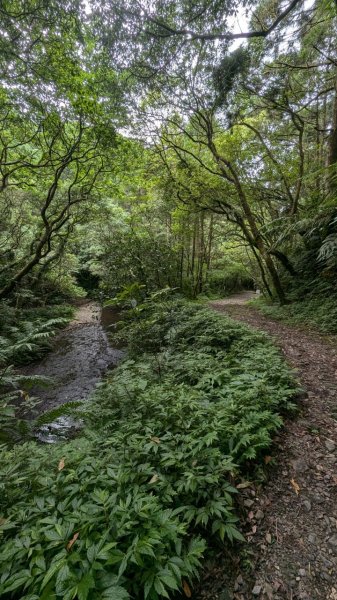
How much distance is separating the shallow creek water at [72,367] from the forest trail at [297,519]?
9.76 ft

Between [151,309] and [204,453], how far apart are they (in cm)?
571

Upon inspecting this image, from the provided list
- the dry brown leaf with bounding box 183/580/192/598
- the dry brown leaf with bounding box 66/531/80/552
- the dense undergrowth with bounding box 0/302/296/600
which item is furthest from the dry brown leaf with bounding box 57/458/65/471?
the dry brown leaf with bounding box 183/580/192/598

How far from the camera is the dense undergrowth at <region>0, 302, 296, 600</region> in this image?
1.46 meters

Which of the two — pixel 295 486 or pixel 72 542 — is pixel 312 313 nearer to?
pixel 295 486

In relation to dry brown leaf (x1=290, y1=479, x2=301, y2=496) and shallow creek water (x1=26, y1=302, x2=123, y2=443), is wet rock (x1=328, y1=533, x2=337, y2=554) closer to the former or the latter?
dry brown leaf (x1=290, y1=479, x2=301, y2=496)

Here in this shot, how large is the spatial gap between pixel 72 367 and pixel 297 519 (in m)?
5.85

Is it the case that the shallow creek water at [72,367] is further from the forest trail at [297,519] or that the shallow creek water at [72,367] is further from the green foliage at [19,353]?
the forest trail at [297,519]

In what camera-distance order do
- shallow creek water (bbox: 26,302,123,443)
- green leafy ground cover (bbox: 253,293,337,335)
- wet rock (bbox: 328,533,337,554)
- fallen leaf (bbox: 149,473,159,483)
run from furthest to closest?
green leafy ground cover (bbox: 253,293,337,335), shallow creek water (bbox: 26,302,123,443), fallen leaf (bbox: 149,473,159,483), wet rock (bbox: 328,533,337,554)

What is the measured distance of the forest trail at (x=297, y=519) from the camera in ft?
5.59

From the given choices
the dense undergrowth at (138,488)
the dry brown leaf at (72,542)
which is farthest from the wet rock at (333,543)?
the dry brown leaf at (72,542)

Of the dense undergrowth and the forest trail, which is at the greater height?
the dense undergrowth

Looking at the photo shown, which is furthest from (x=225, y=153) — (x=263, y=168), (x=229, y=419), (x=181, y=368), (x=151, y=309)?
(x=229, y=419)

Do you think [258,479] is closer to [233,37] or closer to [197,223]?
[233,37]

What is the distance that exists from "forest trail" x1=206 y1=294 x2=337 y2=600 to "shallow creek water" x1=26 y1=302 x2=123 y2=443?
2976 mm
